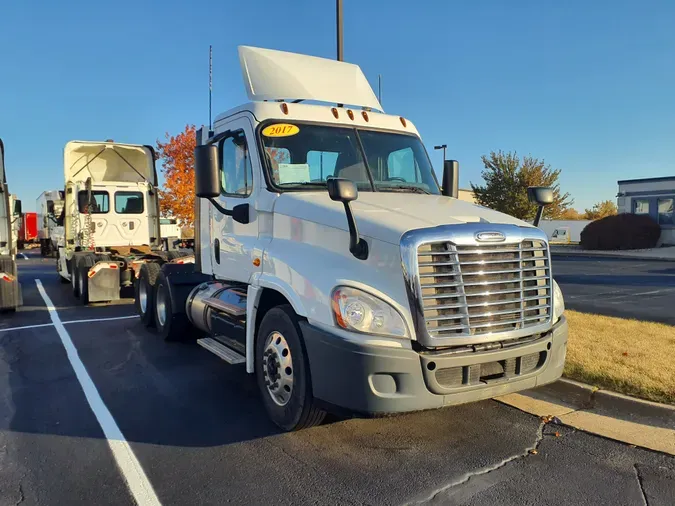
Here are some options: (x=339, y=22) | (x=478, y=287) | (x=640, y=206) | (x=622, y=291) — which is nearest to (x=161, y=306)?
(x=478, y=287)

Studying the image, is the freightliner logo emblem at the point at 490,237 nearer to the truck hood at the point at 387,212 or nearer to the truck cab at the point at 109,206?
the truck hood at the point at 387,212

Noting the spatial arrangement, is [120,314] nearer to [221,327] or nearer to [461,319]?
[221,327]

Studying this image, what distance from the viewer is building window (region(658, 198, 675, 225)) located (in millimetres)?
34719

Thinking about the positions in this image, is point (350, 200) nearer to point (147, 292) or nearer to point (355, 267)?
point (355, 267)

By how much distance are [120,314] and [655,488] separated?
30.3 feet

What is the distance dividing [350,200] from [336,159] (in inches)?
54.5

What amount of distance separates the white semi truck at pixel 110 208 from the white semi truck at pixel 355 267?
7.27 m

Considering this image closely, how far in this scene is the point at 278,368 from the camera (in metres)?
4.26

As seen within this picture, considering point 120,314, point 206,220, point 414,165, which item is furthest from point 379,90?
point 120,314

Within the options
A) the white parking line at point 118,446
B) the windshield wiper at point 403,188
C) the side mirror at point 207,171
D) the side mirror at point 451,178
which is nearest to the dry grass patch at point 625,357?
the side mirror at point 451,178

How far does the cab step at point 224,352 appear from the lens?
197 inches

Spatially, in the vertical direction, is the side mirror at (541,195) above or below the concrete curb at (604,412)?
above

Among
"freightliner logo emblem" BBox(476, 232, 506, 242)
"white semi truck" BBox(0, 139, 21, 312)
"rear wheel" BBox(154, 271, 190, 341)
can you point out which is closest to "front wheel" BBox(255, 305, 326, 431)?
"freightliner logo emblem" BBox(476, 232, 506, 242)

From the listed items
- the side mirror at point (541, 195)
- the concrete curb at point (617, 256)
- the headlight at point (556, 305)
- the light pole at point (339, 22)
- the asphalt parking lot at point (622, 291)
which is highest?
the light pole at point (339, 22)
